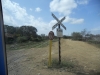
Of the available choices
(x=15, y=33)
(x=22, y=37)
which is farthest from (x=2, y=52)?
(x=22, y=37)

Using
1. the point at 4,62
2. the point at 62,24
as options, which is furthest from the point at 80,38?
the point at 4,62

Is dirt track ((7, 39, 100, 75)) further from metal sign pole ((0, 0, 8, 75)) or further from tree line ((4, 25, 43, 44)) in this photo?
metal sign pole ((0, 0, 8, 75))

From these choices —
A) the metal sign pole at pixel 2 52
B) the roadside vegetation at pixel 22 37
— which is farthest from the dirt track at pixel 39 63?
the metal sign pole at pixel 2 52

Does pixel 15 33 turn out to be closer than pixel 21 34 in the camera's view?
Yes

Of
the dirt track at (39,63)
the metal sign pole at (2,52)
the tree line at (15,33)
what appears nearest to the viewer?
the metal sign pole at (2,52)

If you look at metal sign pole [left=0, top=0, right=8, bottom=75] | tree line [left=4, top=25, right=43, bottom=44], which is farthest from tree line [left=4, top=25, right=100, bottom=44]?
metal sign pole [left=0, top=0, right=8, bottom=75]

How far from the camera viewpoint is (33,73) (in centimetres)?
360

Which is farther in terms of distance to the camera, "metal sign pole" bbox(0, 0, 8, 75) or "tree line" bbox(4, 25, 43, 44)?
"tree line" bbox(4, 25, 43, 44)

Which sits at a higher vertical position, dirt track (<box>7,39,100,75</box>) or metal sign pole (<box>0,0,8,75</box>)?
metal sign pole (<box>0,0,8,75</box>)

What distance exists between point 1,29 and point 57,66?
348cm

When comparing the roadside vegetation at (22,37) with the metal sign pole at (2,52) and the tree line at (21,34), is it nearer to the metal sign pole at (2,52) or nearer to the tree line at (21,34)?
the tree line at (21,34)

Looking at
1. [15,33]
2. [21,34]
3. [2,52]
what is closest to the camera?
[2,52]

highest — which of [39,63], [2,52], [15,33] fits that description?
[15,33]

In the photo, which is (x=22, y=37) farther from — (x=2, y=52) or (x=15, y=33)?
(x=2, y=52)
